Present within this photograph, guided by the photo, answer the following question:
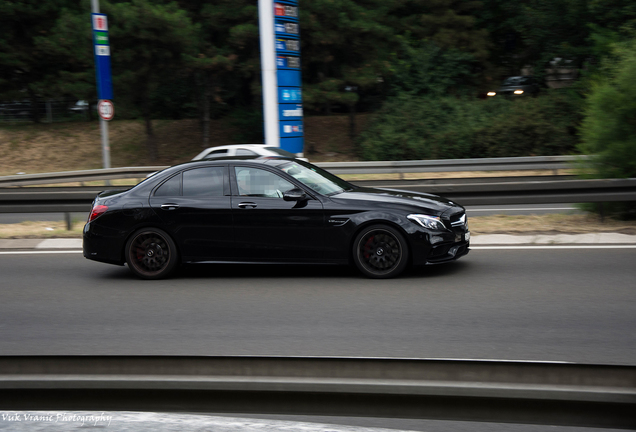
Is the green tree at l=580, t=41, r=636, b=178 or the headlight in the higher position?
the green tree at l=580, t=41, r=636, b=178

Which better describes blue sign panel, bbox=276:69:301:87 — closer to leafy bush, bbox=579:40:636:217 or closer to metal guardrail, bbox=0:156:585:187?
metal guardrail, bbox=0:156:585:187

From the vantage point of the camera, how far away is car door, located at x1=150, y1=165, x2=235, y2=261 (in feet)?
27.6

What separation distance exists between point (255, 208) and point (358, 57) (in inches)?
1041

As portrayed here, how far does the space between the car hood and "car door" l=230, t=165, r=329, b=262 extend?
1.45 ft

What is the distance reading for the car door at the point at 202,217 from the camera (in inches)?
331

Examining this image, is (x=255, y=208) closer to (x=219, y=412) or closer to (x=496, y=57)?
(x=219, y=412)

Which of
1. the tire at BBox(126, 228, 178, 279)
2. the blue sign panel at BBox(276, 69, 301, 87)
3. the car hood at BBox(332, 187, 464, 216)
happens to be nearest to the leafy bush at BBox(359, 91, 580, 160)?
the blue sign panel at BBox(276, 69, 301, 87)

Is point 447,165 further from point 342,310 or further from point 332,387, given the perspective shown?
point 332,387

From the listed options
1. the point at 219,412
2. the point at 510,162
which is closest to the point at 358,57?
the point at 510,162

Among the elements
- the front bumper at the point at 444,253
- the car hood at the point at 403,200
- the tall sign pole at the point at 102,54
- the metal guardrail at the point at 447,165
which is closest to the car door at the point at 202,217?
the car hood at the point at 403,200

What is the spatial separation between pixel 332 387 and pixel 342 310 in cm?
368

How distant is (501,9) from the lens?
128ft

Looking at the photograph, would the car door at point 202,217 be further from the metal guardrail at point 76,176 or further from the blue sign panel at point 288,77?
the metal guardrail at point 76,176

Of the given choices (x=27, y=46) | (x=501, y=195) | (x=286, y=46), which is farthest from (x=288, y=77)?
(x=27, y=46)
